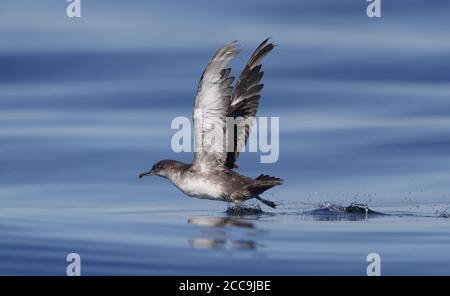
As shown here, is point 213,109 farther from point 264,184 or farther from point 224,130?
point 264,184

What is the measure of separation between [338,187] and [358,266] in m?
4.76

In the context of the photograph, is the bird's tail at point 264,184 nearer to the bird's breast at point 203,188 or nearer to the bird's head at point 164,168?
the bird's breast at point 203,188

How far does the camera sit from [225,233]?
45.2ft

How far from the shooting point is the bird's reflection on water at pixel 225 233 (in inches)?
516

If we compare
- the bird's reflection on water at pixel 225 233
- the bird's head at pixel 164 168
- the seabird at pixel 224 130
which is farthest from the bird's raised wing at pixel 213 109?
the bird's reflection on water at pixel 225 233

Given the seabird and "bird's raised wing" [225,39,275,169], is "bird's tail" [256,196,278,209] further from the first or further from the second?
"bird's raised wing" [225,39,275,169]

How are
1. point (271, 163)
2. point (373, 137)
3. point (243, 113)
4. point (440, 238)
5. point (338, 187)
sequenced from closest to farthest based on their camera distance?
point (440, 238) < point (243, 113) < point (338, 187) < point (271, 163) < point (373, 137)

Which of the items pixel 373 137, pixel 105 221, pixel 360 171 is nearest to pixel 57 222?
pixel 105 221

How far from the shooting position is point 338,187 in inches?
675

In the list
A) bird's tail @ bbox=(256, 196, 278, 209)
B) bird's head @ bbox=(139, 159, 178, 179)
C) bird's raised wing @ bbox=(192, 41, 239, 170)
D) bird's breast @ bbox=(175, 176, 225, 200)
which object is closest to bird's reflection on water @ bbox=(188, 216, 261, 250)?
bird's breast @ bbox=(175, 176, 225, 200)

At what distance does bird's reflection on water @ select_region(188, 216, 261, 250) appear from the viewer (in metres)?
13.1

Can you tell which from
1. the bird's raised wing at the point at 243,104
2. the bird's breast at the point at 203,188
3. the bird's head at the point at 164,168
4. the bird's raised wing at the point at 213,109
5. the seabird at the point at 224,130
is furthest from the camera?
the bird's head at the point at 164,168

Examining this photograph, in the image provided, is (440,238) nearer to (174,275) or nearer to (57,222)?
(174,275)

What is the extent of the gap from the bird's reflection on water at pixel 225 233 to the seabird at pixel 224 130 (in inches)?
15.5
